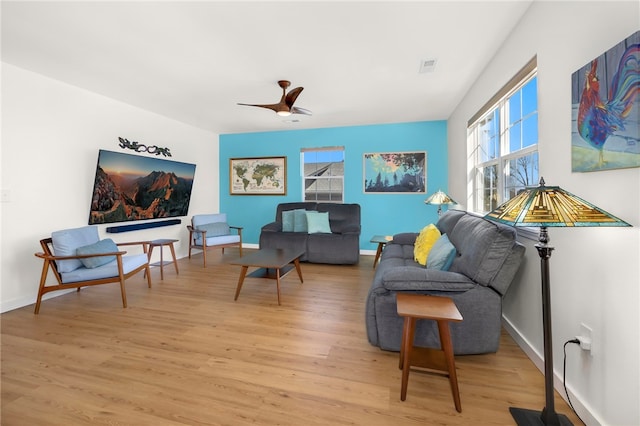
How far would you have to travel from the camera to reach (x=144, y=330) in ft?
8.57

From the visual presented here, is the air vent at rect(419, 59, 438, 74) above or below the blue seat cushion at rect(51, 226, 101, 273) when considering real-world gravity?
above

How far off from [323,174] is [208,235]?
2521 mm

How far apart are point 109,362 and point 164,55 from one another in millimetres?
2703

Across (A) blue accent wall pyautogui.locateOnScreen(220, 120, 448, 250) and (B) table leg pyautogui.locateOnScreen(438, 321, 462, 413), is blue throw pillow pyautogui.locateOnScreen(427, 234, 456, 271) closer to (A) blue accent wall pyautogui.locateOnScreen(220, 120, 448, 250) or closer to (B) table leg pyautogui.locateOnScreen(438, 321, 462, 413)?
(B) table leg pyautogui.locateOnScreen(438, 321, 462, 413)

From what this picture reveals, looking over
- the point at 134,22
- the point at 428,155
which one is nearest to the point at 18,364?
the point at 134,22

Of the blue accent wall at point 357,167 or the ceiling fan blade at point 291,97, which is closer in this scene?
the ceiling fan blade at point 291,97

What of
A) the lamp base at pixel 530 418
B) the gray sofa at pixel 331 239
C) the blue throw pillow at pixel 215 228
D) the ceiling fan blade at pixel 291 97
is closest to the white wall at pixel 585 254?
the lamp base at pixel 530 418

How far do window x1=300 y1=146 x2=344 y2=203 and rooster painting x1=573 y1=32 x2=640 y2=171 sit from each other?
459 centimetres

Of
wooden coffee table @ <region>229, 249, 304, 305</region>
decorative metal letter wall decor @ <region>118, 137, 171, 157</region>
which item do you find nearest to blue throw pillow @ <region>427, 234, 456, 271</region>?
wooden coffee table @ <region>229, 249, 304, 305</region>

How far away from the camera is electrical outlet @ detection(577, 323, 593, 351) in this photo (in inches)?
59.0

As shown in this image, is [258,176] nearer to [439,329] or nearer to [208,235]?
[208,235]

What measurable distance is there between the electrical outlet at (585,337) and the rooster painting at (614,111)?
82cm

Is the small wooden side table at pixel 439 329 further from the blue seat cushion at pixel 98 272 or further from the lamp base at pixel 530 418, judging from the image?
the blue seat cushion at pixel 98 272

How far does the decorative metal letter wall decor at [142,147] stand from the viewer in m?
4.27
